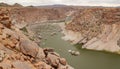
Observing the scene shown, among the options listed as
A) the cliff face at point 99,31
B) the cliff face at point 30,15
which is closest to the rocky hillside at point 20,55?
the cliff face at point 99,31

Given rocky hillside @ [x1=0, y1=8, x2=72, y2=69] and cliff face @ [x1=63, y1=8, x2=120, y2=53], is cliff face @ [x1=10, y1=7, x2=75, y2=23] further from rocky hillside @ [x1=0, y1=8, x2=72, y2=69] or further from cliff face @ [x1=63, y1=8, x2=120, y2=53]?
rocky hillside @ [x1=0, y1=8, x2=72, y2=69]

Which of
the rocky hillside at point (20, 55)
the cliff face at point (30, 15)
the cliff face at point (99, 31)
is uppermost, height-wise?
the rocky hillside at point (20, 55)

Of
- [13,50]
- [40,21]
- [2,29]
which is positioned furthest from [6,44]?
[40,21]

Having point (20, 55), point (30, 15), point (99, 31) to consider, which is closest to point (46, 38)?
point (99, 31)

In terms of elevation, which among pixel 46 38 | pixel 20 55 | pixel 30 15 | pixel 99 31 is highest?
pixel 20 55

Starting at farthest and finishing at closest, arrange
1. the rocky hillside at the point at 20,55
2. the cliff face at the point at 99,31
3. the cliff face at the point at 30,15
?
the cliff face at the point at 30,15 < the cliff face at the point at 99,31 < the rocky hillside at the point at 20,55

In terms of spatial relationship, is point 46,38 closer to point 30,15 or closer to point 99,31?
point 99,31

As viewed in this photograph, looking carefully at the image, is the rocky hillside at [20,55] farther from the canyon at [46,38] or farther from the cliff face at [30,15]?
the cliff face at [30,15]
